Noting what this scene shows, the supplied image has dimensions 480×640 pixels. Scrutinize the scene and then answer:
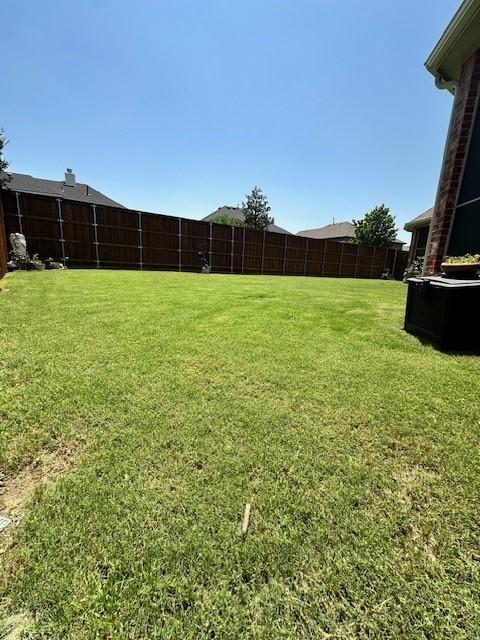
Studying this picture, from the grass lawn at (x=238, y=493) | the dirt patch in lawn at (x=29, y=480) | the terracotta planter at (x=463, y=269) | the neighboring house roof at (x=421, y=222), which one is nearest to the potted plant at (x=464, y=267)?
the terracotta planter at (x=463, y=269)

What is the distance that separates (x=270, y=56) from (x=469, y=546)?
11.6 metres

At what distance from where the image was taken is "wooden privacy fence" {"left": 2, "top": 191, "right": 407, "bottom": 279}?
35.3 feet

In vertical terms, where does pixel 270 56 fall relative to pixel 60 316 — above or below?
above

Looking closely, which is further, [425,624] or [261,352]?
[261,352]

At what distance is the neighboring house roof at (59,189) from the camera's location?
58.1ft

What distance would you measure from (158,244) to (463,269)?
12829 mm

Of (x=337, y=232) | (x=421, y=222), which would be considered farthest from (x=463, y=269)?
(x=337, y=232)

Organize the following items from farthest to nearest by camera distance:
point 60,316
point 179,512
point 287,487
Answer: point 60,316, point 287,487, point 179,512

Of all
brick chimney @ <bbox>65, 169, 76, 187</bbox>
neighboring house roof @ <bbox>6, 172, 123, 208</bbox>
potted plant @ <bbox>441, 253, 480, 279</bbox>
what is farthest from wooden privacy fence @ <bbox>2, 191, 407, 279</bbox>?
potted plant @ <bbox>441, 253, 480, 279</bbox>

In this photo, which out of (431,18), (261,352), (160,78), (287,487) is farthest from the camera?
(160,78)

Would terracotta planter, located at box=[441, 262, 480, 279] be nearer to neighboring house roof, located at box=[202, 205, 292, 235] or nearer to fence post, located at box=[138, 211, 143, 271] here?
fence post, located at box=[138, 211, 143, 271]

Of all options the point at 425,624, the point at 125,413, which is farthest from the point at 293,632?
the point at 125,413

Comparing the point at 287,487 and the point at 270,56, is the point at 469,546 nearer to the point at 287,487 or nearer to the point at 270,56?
the point at 287,487

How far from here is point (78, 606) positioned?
873 millimetres
